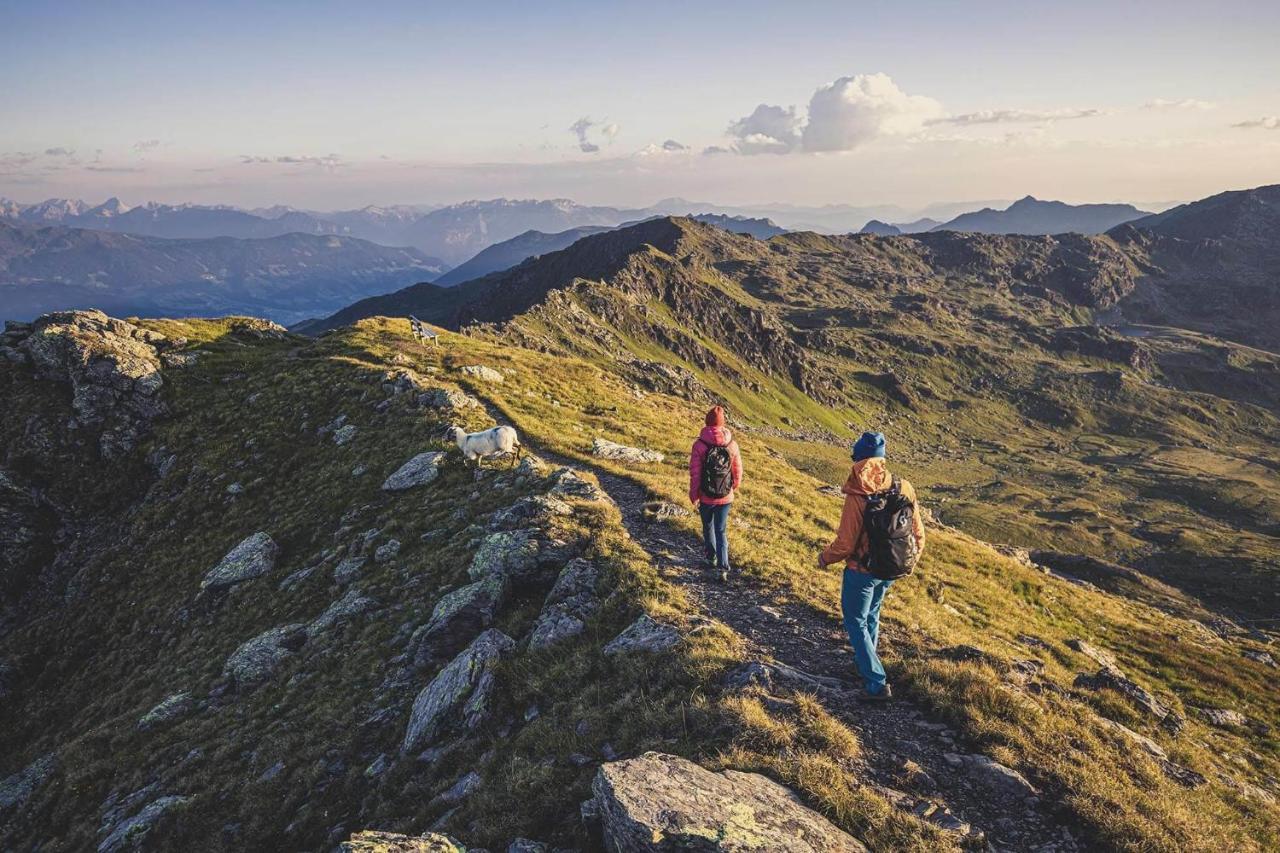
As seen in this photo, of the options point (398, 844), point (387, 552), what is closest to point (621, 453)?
point (387, 552)

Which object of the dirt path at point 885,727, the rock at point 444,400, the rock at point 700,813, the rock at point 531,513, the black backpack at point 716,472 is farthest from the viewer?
the rock at point 444,400

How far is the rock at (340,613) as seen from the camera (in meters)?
19.1

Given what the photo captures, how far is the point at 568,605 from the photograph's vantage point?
1502 cm

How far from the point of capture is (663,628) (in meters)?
12.8

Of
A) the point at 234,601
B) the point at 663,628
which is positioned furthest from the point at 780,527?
the point at 234,601

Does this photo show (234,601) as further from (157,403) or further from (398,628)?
(157,403)

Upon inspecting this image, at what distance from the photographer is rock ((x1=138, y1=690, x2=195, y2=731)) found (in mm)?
18094

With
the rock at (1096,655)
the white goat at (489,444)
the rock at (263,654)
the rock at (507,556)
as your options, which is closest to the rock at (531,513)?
the rock at (507,556)

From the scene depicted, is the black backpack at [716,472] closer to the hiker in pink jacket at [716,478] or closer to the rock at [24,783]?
the hiker in pink jacket at [716,478]

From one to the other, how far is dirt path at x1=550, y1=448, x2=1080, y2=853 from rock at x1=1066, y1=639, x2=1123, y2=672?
13.8 metres

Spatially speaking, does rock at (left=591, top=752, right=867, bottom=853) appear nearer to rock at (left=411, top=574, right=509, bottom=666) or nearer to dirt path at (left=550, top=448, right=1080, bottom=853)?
dirt path at (left=550, top=448, right=1080, bottom=853)

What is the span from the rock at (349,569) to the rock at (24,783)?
367 inches

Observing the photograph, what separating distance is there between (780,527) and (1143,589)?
100678 mm


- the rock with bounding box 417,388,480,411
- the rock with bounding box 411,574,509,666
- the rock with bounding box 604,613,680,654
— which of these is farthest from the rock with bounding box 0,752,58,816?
the rock with bounding box 417,388,480,411
